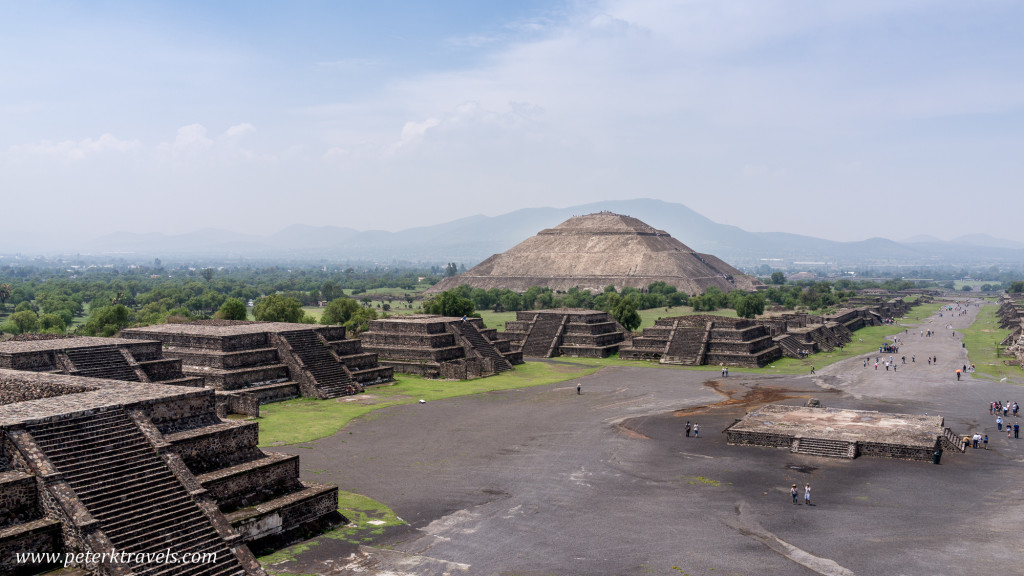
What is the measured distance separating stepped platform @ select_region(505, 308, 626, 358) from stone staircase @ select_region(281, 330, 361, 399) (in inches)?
983

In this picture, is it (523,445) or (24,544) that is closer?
(24,544)

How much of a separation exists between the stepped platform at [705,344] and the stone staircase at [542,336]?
8340mm

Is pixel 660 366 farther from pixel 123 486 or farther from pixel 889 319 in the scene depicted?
pixel 889 319

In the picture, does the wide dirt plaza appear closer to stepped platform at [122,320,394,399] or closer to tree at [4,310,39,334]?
stepped platform at [122,320,394,399]

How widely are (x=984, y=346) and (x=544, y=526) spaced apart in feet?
274

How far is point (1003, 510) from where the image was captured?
27.8 m

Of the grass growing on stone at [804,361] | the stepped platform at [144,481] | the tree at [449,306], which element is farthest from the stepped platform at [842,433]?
the tree at [449,306]

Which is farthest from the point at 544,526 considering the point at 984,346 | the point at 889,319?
the point at 889,319

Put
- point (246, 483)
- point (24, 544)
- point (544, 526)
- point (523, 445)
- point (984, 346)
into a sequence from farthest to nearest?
point (984, 346)
point (523, 445)
point (544, 526)
point (246, 483)
point (24, 544)

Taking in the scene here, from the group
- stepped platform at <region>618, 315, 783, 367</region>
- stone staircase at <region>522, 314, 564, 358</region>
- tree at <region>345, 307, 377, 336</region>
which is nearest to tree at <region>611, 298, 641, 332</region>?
stone staircase at <region>522, 314, 564, 358</region>

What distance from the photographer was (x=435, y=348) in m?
62.9

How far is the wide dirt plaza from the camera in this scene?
22.5m

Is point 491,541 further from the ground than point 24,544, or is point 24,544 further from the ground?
point 24,544

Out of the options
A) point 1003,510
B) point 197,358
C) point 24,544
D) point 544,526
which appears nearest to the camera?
point 24,544
